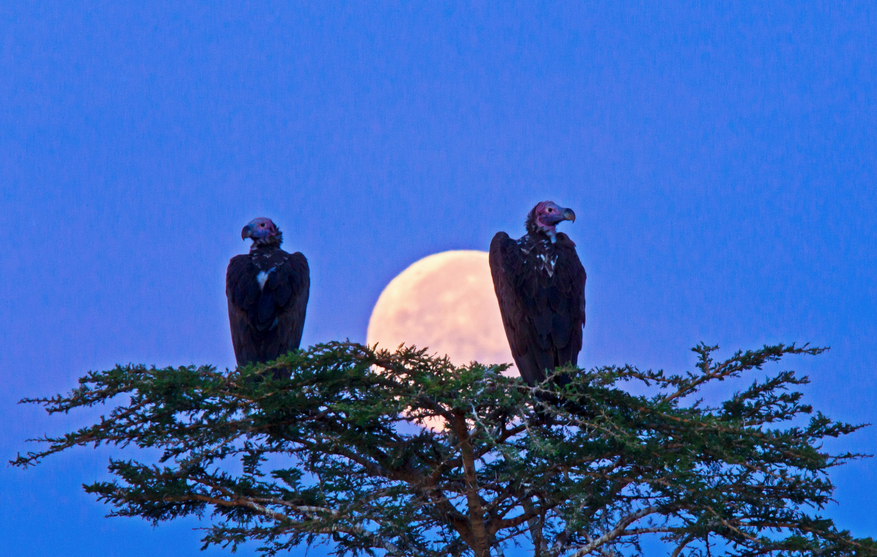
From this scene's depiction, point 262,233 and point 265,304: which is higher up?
point 262,233

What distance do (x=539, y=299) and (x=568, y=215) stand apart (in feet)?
6.41

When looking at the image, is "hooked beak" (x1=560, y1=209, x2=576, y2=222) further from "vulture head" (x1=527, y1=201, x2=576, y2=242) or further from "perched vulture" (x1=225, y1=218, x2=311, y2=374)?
"perched vulture" (x1=225, y1=218, x2=311, y2=374)

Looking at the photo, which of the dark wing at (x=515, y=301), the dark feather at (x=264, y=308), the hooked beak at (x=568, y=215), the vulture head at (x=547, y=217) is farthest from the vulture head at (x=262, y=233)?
the hooked beak at (x=568, y=215)

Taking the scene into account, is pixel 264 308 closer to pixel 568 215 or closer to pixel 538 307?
pixel 538 307

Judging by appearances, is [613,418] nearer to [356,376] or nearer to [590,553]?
[590,553]

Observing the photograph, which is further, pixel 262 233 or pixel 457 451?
pixel 262 233

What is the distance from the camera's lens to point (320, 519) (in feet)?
24.1

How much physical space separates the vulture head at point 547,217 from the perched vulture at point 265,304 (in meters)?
3.42

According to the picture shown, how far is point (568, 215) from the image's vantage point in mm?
11703

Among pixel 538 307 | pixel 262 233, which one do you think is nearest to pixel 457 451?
pixel 538 307

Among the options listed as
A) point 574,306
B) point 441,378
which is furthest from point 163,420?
point 574,306

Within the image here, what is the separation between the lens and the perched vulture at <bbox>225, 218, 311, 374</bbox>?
1152cm

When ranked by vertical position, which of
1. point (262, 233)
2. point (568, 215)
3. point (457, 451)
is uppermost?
point (262, 233)

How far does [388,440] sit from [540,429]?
5.25 feet
